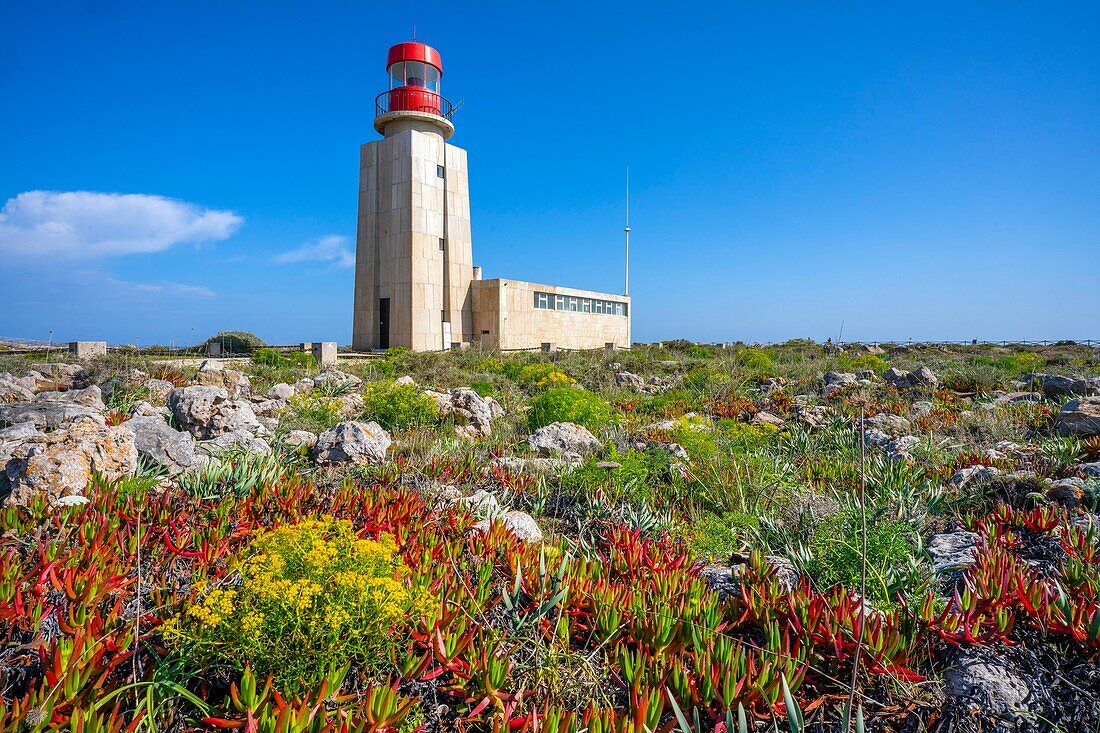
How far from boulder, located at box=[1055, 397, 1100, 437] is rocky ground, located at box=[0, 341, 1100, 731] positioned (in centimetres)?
107

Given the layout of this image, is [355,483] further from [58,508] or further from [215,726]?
[215,726]

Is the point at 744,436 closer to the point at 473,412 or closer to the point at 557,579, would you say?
the point at 473,412

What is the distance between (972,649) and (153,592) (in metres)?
3.67

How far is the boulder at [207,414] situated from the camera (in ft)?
21.3

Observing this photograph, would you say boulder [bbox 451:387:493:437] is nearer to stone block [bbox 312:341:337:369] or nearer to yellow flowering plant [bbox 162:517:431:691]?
yellow flowering plant [bbox 162:517:431:691]

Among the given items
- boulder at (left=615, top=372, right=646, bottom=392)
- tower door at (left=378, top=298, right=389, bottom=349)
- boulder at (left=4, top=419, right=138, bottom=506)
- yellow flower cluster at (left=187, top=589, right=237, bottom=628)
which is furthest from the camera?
tower door at (left=378, top=298, right=389, bottom=349)

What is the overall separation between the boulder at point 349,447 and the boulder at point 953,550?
174 inches

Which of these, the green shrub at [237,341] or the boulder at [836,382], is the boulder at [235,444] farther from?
the green shrub at [237,341]

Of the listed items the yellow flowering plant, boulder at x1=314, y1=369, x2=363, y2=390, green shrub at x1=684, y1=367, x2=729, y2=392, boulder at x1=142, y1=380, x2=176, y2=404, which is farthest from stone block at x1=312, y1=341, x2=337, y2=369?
the yellow flowering plant

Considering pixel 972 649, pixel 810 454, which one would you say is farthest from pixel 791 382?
pixel 972 649

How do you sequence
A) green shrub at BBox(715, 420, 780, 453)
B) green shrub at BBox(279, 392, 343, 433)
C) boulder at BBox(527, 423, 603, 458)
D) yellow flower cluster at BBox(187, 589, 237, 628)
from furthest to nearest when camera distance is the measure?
green shrub at BBox(279, 392, 343, 433) < boulder at BBox(527, 423, 603, 458) < green shrub at BBox(715, 420, 780, 453) < yellow flower cluster at BBox(187, 589, 237, 628)

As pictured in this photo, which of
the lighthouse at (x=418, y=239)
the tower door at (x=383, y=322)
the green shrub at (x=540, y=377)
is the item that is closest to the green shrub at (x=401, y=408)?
the green shrub at (x=540, y=377)

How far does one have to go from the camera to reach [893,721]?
2264mm

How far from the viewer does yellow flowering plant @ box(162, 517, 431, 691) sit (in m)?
1.95
